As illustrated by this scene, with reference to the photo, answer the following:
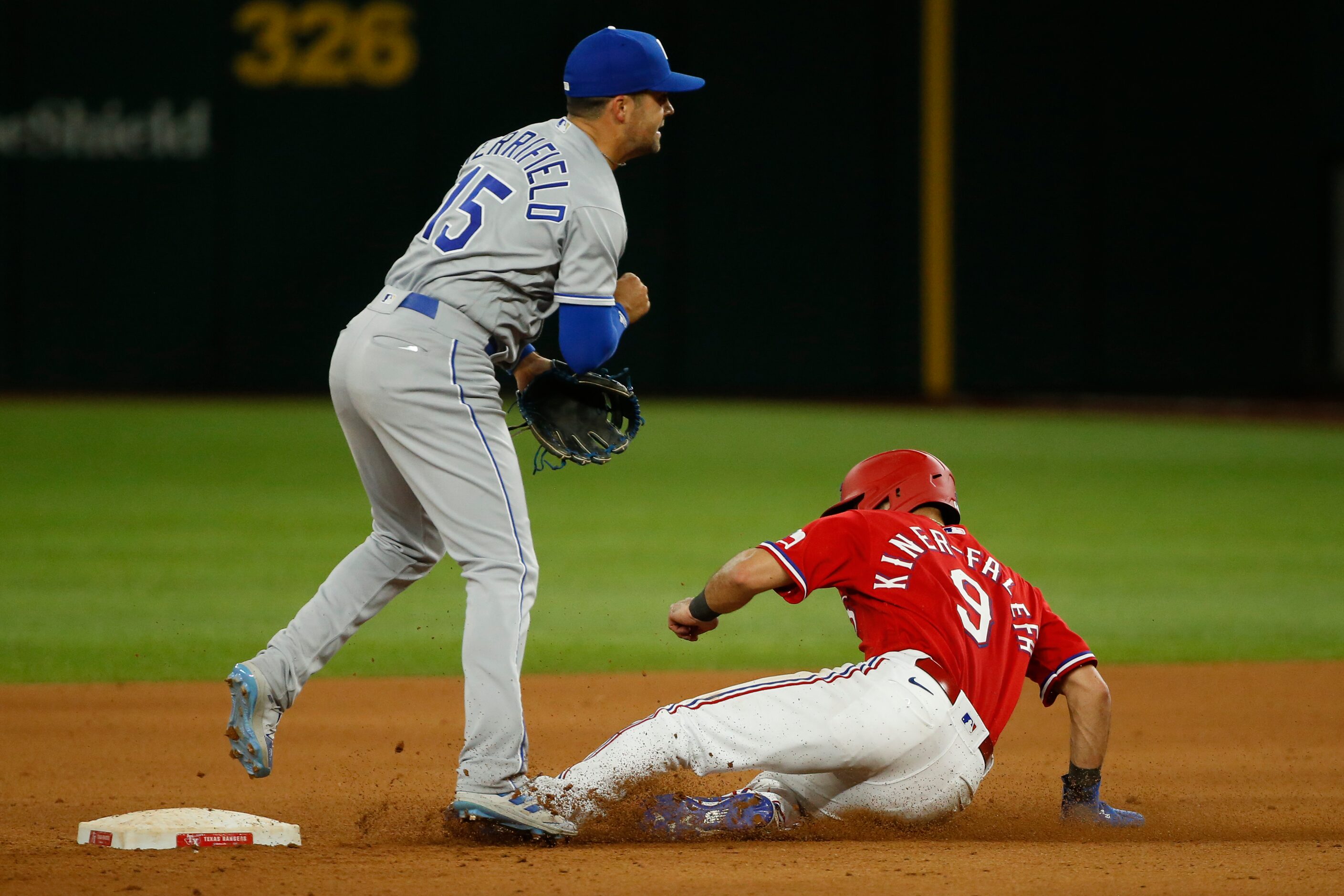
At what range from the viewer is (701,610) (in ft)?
11.8

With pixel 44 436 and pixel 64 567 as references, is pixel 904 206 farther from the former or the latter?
pixel 64 567

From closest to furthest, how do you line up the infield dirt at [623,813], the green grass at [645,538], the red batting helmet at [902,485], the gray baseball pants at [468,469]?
1. the infield dirt at [623,813]
2. the gray baseball pants at [468,469]
3. the red batting helmet at [902,485]
4. the green grass at [645,538]

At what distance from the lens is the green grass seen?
6875mm

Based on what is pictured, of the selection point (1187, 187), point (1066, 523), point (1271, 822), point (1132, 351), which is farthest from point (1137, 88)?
point (1271, 822)

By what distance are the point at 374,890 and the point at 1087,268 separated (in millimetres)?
20001

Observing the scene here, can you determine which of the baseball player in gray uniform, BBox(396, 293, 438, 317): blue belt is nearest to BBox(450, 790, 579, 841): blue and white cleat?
the baseball player in gray uniform

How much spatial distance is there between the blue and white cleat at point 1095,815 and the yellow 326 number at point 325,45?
18.0 meters

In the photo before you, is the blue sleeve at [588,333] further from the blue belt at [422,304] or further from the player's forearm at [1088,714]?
the player's forearm at [1088,714]

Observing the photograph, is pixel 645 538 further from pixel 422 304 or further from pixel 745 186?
pixel 745 186

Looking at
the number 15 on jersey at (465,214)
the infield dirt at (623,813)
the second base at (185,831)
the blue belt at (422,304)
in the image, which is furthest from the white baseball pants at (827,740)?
the number 15 on jersey at (465,214)

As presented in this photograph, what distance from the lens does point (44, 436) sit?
15086 mm

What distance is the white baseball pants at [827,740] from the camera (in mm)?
3424

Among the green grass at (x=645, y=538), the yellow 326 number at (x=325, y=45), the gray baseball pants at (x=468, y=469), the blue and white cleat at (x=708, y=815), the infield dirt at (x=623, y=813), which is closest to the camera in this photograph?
the infield dirt at (x=623, y=813)

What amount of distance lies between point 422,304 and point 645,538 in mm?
6372
